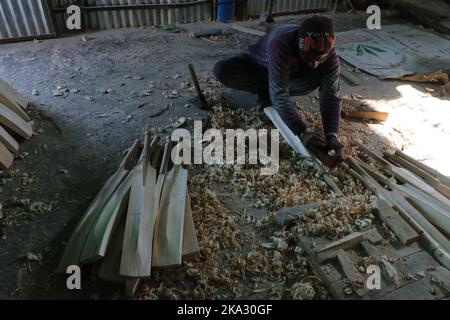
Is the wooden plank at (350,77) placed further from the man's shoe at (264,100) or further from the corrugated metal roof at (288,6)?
the corrugated metal roof at (288,6)

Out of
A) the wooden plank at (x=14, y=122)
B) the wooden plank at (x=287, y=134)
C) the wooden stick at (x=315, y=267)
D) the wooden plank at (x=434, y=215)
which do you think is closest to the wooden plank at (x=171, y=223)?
the wooden stick at (x=315, y=267)

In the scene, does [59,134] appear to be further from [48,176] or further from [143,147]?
[143,147]

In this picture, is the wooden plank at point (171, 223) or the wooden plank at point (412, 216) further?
the wooden plank at point (412, 216)

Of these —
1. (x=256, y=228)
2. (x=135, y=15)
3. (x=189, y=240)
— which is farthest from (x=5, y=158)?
(x=135, y=15)

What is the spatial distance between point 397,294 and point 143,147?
90.1 inches

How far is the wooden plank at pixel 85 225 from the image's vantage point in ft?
7.40

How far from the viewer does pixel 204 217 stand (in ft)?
8.87

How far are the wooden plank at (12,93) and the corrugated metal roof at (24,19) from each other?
2360 mm

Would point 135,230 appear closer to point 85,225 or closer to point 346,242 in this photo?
point 85,225

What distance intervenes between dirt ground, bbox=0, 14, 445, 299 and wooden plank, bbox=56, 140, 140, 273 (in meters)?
0.15

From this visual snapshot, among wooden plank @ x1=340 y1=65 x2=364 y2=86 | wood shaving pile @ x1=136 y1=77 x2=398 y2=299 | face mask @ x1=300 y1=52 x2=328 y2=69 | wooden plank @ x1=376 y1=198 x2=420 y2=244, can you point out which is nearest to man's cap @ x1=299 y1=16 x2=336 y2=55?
face mask @ x1=300 y1=52 x2=328 y2=69

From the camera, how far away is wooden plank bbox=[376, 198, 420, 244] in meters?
2.48

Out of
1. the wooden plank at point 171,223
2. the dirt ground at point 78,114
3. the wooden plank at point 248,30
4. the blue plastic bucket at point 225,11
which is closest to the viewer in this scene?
the wooden plank at point 171,223

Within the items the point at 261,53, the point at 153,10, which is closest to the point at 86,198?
the point at 261,53
